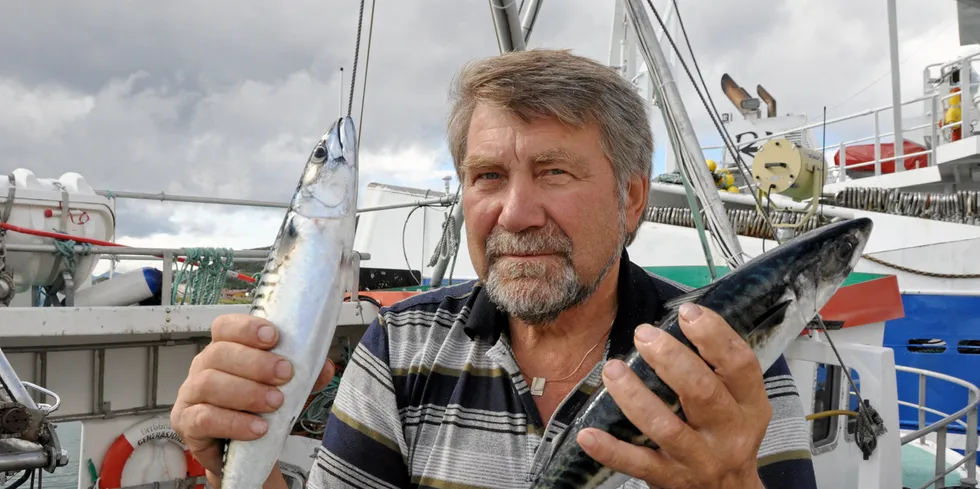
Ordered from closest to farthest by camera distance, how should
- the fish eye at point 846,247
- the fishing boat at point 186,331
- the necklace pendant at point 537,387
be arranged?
the fish eye at point 846,247 < the necklace pendant at point 537,387 < the fishing boat at point 186,331

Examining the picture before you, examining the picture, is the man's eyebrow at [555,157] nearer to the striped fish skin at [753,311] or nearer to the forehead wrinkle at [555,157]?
the forehead wrinkle at [555,157]

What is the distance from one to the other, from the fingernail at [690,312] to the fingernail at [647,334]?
0.06 metres

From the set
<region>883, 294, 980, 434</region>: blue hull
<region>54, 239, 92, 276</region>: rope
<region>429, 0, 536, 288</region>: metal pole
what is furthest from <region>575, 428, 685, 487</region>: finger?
<region>883, 294, 980, 434</region>: blue hull

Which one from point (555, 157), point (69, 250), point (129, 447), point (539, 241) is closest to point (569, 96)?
point (555, 157)

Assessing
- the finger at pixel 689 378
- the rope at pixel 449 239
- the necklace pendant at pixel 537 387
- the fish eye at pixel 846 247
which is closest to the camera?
the finger at pixel 689 378

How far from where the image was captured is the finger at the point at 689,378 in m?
1.27

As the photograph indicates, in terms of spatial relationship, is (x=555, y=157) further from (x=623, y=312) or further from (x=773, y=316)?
(x=773, y=316)

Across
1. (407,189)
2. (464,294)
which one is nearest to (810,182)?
(464,294)

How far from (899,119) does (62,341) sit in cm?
1152

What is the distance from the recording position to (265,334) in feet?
4.52

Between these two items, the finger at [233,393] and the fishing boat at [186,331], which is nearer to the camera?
the finger at [233,393]

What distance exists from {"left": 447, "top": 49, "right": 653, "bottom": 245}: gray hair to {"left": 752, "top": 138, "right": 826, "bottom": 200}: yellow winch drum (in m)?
3.52

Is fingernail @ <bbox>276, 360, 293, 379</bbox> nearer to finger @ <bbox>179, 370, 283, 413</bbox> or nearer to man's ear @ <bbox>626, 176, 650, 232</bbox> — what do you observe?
finger @ <bbox>179, 370, 283, 413</bbox>

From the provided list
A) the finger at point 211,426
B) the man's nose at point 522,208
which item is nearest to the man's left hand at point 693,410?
the man's nose at point 522,208
